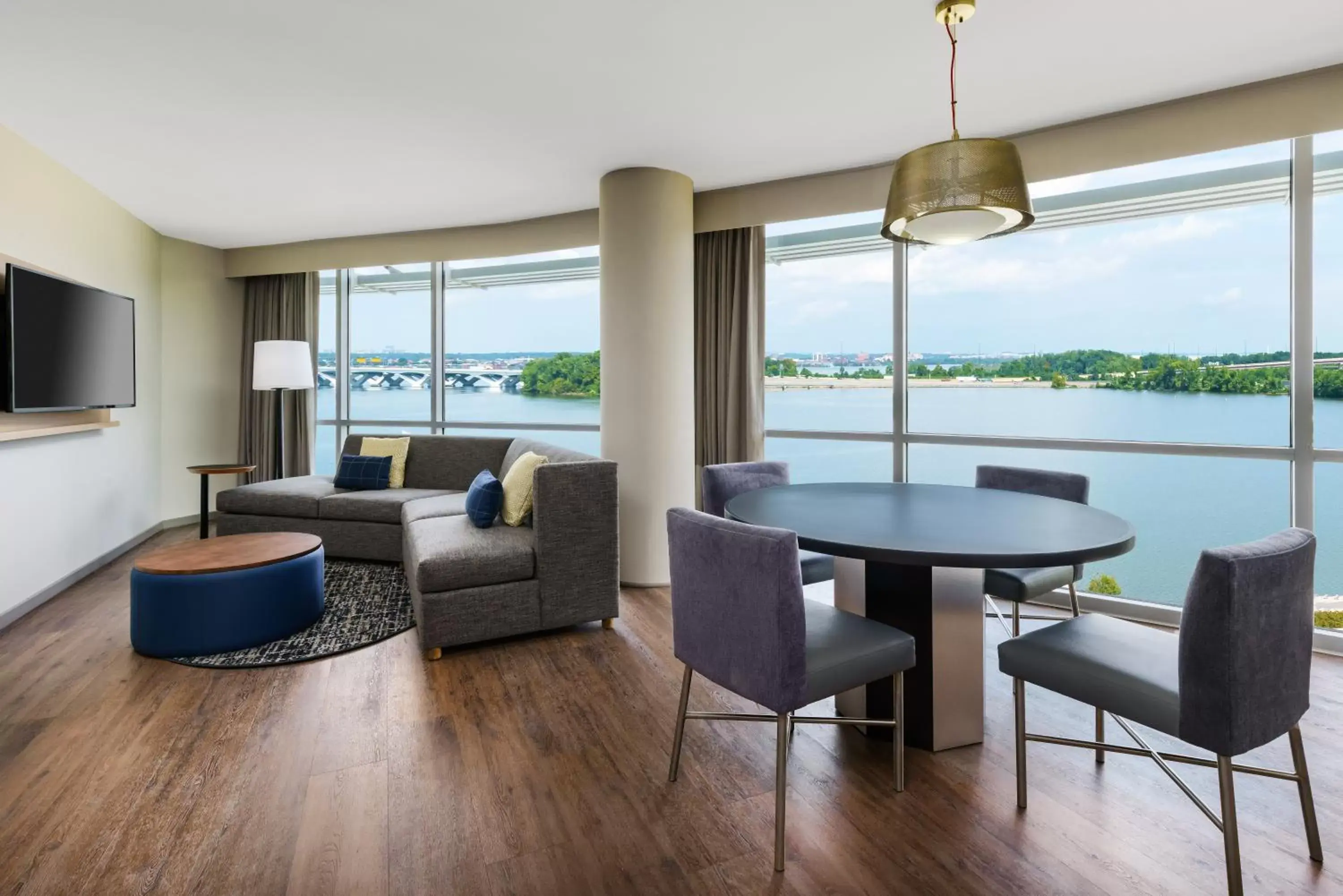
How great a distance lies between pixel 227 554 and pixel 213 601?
0.33 m

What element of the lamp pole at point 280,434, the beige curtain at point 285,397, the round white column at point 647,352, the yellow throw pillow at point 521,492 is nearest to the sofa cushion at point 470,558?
the yellow throw pillow at point 521,492

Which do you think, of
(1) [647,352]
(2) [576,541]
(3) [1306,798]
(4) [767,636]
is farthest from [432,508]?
(3) [1306,798]

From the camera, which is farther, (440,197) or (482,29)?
(440,197)

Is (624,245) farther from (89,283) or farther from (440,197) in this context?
(89,283)

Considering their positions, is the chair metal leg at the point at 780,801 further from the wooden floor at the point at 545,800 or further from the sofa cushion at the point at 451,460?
the sofa cushion at the point at 451,460

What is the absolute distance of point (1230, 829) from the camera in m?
1.45

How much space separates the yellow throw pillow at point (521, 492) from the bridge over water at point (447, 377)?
2249 millimetres

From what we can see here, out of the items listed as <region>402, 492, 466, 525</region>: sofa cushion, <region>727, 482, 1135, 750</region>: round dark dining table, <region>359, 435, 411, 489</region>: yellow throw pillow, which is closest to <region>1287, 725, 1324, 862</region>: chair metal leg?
<region>727, 482, 1135, 750</region>: round dark dining table

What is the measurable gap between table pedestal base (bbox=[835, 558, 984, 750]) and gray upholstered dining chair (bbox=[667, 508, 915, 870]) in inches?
7.9

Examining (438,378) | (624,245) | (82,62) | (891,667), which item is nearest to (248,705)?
(891,667)

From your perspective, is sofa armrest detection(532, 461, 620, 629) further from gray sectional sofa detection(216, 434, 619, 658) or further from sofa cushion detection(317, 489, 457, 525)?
sofa cushion detection(317, 489, 457, 525)

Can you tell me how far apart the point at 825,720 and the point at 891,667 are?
0.25 meters

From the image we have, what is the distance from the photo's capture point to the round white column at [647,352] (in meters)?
3.97

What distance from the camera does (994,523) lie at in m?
2.03
